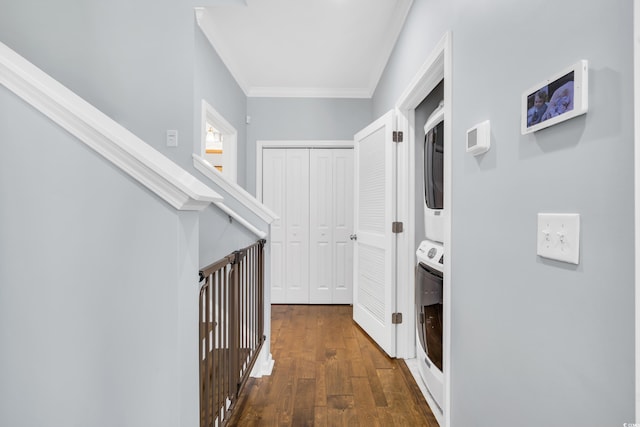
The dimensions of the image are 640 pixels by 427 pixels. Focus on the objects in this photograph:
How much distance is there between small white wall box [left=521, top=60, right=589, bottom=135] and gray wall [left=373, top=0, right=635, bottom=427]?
0.06 ft

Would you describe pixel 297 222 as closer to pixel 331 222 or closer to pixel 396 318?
pixel 331 222

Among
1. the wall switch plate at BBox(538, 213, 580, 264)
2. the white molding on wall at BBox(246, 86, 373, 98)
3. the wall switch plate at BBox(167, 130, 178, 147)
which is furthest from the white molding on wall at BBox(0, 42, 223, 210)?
the white molding on wall at BBox(246, 86, 373, 98)

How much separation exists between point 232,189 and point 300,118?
2084 millimetres

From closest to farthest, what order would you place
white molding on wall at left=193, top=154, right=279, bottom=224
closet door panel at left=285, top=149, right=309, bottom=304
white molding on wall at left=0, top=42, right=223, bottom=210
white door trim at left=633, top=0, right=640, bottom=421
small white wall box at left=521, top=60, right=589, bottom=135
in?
white door trim at left=633, top=0, right=640, bottom=421
small white wall box at left=521, top=60, right=589, bottom=135
white molding on wall at left=0, top=42, right=223, bottom=210
white molding on wall at left=193, top=154, right=279, bottom=224
closet door panel at left=285, top=149, right=309, bottom=304

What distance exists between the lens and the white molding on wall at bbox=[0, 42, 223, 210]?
85 centimetres

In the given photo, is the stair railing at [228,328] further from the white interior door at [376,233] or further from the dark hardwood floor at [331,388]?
the white interior door at [376,233]

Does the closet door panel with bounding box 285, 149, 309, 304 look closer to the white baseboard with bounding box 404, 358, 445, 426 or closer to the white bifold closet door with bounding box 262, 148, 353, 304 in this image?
the white bifold closet door with bounding box 262, 148, 353, 304

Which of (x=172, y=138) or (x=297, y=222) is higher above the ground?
(x=172, y=138)

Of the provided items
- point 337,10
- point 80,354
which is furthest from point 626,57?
point 337,10

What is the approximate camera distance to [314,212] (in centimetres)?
427

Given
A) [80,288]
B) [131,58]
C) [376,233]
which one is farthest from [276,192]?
[80,288]

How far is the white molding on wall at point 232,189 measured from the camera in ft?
7.91

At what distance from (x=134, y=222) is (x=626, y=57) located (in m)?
1.16

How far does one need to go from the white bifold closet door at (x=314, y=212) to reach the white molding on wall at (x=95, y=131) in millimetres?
3371
